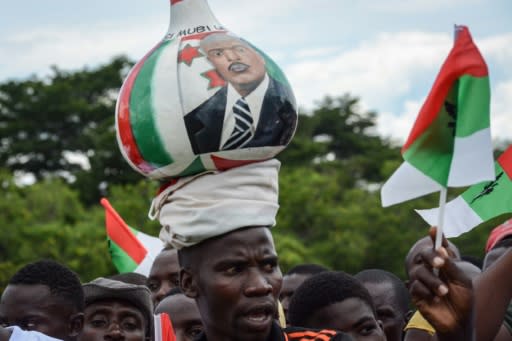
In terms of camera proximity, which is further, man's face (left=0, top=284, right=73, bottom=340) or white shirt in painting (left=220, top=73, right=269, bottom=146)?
man's face (left=0, top=284, right=73, bottom=340)

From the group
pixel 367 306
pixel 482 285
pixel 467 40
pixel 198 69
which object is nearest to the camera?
pixel 467 40

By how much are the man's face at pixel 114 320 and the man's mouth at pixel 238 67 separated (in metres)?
2.50

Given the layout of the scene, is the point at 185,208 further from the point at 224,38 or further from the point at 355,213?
the point at 355,213

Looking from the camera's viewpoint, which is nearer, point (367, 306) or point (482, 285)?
point (482, 285)

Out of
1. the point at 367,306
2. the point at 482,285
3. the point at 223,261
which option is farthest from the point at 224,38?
the point at 367,306

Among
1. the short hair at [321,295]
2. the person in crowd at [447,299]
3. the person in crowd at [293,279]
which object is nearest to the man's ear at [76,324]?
the short hair at [321,295]

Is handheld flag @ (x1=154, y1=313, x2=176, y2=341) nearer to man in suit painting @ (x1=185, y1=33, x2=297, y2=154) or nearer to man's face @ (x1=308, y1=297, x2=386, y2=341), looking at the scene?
man's face @ (x1=308, y1=297, x2=386, y2=341)

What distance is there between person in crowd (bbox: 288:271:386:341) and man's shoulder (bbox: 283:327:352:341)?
129 centimetres

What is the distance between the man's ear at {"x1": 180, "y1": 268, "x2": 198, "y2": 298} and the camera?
13.0ft

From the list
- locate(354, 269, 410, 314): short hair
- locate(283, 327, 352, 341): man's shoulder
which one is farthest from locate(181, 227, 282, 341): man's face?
locate(354, 269, 410, 314): short hair

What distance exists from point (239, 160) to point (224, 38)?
439 mm

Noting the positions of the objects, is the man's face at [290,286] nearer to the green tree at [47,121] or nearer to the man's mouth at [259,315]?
the man's mouth at [259,315]

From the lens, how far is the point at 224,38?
3.73m

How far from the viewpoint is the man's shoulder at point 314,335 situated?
3.89m
